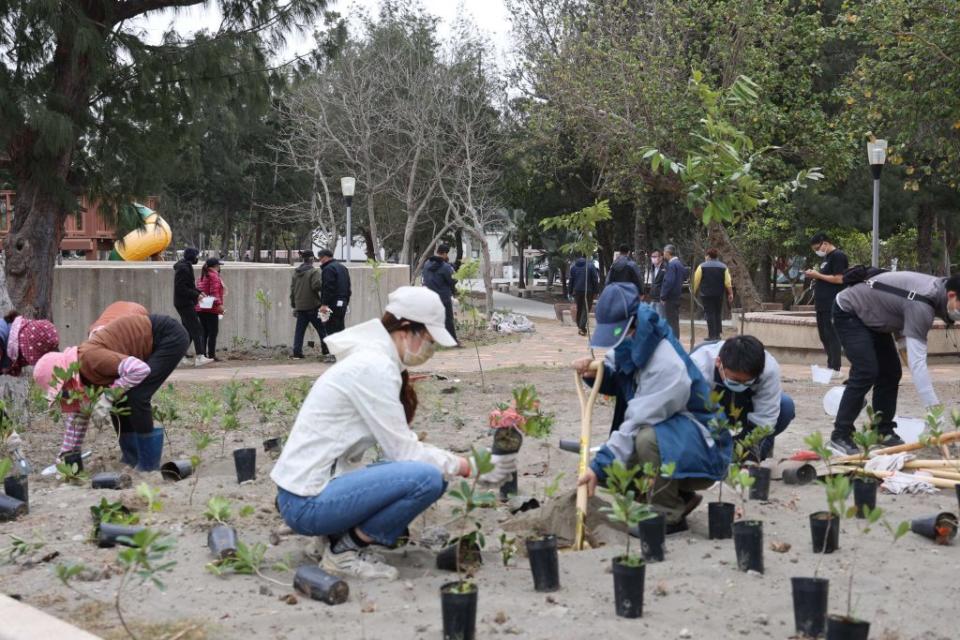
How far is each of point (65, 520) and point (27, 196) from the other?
8.77 m

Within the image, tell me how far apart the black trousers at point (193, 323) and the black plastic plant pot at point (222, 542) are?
10.1m

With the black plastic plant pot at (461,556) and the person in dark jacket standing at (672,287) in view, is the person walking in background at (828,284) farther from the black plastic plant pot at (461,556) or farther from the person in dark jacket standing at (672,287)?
the black plastic plant pot at (461,556)

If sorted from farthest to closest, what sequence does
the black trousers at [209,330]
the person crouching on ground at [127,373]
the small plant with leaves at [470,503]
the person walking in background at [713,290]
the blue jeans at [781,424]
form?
the person walking in background at [713,290]
the black trousers at [209,330]
the person crouching on ground at [127,373]
the blue jeans at [781,424]
the small plant with leaves at [470,503]

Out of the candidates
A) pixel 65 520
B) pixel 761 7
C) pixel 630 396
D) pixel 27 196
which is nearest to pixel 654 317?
pixel 630 396

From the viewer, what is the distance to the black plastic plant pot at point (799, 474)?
587cm

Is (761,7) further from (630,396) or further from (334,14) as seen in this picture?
(630,396)

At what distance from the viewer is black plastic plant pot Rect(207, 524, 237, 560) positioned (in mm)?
4375

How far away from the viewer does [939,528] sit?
452 centimetres

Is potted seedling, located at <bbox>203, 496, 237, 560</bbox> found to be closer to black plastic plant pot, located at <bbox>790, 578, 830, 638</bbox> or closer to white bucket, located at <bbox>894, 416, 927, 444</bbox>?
black plastic plant pot, located at <bbox>790, 578, 830, 638</bbox>

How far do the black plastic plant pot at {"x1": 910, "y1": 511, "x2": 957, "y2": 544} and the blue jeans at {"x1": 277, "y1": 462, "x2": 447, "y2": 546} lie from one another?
2.12 meters

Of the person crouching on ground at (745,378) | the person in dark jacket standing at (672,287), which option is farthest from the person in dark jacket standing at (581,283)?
the person crouching on ground at (745,378)

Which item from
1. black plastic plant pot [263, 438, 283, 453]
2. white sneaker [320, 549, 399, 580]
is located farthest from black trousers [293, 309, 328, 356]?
white sneaker [320, 549, 399, 580]

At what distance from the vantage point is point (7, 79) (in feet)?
38.4

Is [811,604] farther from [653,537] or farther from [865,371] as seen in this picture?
[865,371]
